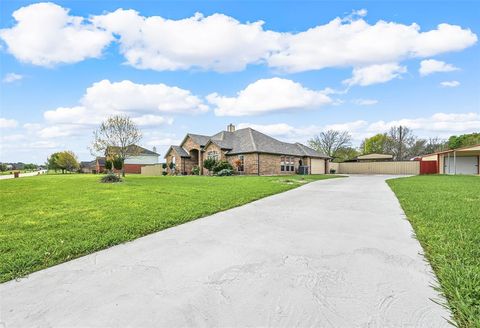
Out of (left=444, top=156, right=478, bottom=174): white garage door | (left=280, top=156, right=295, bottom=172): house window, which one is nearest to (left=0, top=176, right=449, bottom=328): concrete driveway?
(left=280, top=156, right=295, bottom=172): house window

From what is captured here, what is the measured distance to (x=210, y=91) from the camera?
65.9 feet

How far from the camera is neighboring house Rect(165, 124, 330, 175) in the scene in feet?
84.9

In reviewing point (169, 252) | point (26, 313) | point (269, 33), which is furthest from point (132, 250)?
point (269, 33)

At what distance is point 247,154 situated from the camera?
25812 mm

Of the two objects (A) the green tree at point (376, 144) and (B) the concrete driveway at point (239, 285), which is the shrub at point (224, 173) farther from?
(A) the green tree at point (376, 144)

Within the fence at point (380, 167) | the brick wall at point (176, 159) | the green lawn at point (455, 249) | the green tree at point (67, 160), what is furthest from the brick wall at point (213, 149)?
the green tree at point (67, 160)

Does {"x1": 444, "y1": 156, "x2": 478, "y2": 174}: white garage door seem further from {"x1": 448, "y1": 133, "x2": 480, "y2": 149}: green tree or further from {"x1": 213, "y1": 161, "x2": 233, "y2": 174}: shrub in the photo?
{"x1": 213, "y1": 161, "x2": 233, "y2": 174}: shrub

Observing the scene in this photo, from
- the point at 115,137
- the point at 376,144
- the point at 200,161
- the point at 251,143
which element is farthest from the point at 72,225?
the point at 376,144

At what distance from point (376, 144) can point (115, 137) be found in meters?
50.3

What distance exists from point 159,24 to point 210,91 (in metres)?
8.32

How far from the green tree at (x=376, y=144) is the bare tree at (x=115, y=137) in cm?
4754

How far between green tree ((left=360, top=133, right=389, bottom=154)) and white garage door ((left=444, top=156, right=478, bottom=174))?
79.6 ft

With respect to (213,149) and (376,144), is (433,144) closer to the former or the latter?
(376,144)

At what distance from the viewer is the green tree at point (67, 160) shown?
47681 mm
